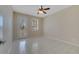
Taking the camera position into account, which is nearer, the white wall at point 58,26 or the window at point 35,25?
the window at point 35,25

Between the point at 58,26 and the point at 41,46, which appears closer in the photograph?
the point at 58,26

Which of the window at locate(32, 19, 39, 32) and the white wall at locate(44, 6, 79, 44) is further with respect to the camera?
the white wall at locate(44, 6, 79, 44)

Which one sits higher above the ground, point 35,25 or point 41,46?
point 35,25

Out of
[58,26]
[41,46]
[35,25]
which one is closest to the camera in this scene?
[35,25]

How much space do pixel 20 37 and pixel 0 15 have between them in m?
0.52

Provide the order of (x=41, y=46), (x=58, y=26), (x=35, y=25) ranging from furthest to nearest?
(x=41, y=46)
(x=58, y=26)
(x=35, y=25)

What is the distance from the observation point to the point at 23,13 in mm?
1539

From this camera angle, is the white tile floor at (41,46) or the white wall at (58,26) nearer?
the white tile floor at (41,46)

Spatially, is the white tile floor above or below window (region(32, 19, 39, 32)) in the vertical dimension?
below

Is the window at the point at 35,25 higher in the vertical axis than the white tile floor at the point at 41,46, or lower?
higher

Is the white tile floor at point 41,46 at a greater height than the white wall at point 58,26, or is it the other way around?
the white wall at point 58,26

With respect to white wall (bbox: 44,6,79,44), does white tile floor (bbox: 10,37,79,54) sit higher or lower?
lower

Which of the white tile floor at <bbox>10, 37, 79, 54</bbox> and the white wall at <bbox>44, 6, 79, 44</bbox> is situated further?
the white wall at <bbox>44, 6, 79, 44</bbox>
